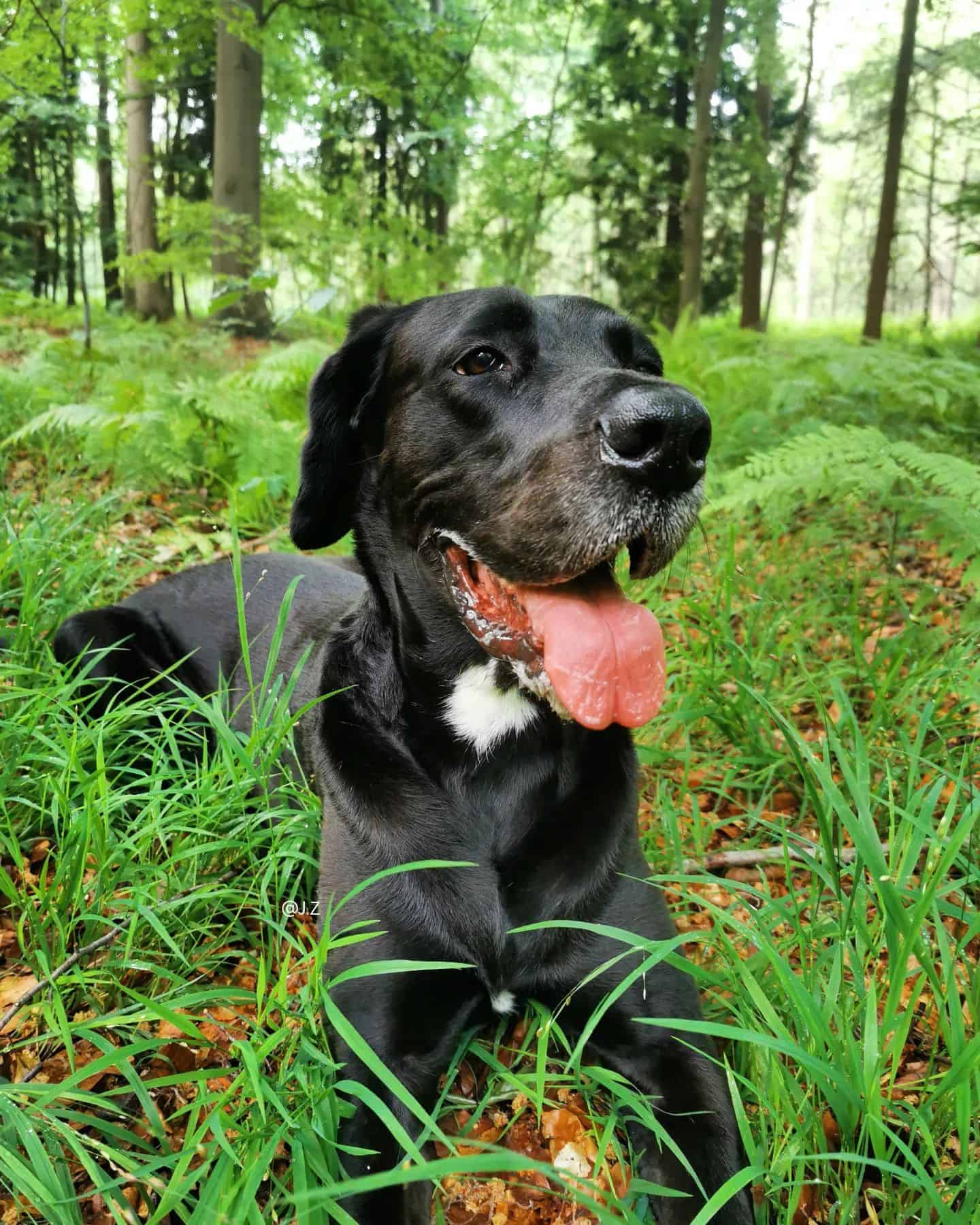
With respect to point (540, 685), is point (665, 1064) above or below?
below

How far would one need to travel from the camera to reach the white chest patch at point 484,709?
6.68ft

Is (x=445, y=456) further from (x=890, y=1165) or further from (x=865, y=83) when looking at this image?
(x=865, y=83)

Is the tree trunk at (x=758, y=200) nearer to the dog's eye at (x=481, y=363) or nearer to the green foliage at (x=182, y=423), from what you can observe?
the green foliage at (x=182, y=423)

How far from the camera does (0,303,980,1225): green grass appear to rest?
1.43 meters

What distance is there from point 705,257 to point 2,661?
1867cm

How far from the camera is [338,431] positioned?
7.88 ft

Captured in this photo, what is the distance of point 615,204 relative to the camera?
17672 mm

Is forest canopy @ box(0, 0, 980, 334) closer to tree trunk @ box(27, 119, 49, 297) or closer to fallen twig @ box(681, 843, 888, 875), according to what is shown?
tree trunk @ box(27, 119, 49, 297)

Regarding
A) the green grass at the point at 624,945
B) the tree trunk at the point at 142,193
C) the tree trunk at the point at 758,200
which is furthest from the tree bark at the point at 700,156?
the green grass at the point at 624,945

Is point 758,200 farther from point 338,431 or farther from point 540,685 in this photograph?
point 540,685

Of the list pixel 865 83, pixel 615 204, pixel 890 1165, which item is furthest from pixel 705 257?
pixel 890 1165

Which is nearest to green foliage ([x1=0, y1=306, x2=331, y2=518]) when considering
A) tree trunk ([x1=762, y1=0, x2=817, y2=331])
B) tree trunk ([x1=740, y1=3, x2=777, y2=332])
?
tree trunk ([x1=740, y1=3, x2=777, y2=332])

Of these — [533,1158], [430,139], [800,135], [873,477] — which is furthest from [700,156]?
[533,1158]

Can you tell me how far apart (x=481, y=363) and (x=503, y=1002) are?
1.50 metres
